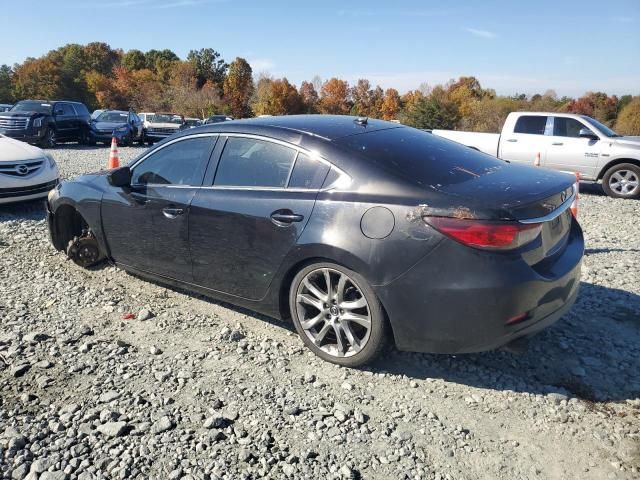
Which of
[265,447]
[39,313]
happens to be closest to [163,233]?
[39,313]

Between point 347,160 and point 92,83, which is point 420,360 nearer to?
point 347,160

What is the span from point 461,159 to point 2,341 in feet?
11.8

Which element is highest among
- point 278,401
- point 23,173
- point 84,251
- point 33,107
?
point 33,107

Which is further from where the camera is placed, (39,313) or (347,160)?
(39,313)

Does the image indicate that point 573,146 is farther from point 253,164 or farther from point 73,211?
point 73,211

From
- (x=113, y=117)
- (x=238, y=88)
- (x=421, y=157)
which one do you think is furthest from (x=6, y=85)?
(x=421, y=157)

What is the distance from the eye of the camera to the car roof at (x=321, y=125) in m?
3.72

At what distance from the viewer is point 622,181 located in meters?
10.9

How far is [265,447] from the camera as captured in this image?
2684 mm

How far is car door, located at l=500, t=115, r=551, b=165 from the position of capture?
11.9 meters

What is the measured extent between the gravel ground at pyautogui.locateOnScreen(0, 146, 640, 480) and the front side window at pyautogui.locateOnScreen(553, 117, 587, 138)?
27.1 ft

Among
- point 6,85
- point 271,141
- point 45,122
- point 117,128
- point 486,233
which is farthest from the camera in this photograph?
point 6,85

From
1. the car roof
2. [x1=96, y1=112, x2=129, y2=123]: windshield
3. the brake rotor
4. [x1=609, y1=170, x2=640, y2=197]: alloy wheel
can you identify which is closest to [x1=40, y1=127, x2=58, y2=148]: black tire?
[x1=96, y1=112, x2=129, y2=123]: windshield

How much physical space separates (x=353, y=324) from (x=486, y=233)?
105 centimetres
